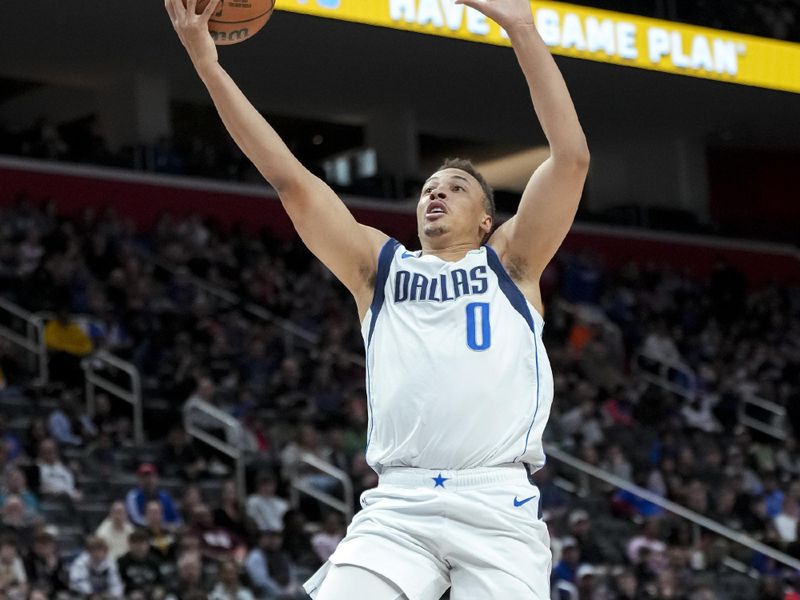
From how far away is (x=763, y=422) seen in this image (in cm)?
1989

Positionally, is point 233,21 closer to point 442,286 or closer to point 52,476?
point 442,286

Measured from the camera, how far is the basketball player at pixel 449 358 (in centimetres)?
412

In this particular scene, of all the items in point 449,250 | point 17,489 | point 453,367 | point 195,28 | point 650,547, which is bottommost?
point 650,547

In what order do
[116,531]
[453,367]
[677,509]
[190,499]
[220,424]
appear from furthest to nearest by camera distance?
[677,509] < [220,424] < [190,499] < [116,531] < [453,367]

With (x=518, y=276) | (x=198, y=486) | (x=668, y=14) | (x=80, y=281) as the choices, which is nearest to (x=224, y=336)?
(x=80, y=281)

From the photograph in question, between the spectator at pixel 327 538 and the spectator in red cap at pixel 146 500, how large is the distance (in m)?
1.14

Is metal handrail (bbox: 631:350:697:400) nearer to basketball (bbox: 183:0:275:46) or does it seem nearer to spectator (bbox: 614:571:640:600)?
spectator (bbox: 614:571:640:600)

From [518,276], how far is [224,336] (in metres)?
11.7

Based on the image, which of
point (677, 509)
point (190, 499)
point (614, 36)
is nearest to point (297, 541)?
point (190, 499)

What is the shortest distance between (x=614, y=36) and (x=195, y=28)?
1042cm

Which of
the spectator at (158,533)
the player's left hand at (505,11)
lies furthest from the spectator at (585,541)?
the player's left hand at (505,11)

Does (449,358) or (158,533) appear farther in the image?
(158,533)

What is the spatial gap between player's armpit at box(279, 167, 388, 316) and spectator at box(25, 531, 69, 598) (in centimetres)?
689

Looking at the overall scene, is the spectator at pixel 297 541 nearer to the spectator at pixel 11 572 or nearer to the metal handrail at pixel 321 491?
the metal handrail at pixel 321 491
